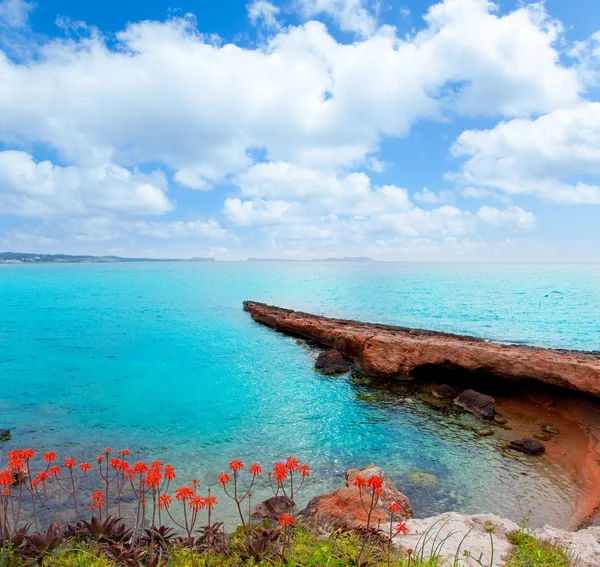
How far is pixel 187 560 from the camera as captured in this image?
508 centimetres

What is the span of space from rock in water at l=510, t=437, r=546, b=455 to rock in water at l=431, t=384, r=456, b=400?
5.81m

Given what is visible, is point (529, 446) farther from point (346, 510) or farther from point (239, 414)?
point (239, 414)

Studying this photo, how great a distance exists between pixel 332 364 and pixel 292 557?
813 inches

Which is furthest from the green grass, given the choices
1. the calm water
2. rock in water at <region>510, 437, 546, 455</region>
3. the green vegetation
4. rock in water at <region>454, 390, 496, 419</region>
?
rock in water at <region>454, 390, 496, 419</region>

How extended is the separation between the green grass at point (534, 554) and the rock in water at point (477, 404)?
11509 millimetres

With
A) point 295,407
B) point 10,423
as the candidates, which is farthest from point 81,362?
point 295,407

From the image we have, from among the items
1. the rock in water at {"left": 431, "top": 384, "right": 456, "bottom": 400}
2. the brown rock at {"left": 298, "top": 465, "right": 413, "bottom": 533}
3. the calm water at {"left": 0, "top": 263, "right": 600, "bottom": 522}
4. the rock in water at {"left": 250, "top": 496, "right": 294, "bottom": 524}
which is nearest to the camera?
the brown rock at {"left": 298, "top": 465, "right": 413, "bottom": 533}

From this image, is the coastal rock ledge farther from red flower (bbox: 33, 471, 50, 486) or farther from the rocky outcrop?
red flower (bbox: 33, 471, 50, 486)

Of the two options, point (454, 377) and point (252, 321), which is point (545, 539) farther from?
point (252, 321)

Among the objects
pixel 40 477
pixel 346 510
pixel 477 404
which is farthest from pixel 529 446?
pixel 40 477

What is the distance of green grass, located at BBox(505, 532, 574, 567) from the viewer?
5516mm

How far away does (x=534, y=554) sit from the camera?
5.84 metres

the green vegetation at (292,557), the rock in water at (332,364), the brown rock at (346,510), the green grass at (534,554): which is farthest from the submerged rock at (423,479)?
the rock in water at (332,364)

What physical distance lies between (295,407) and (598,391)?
44.7ft
